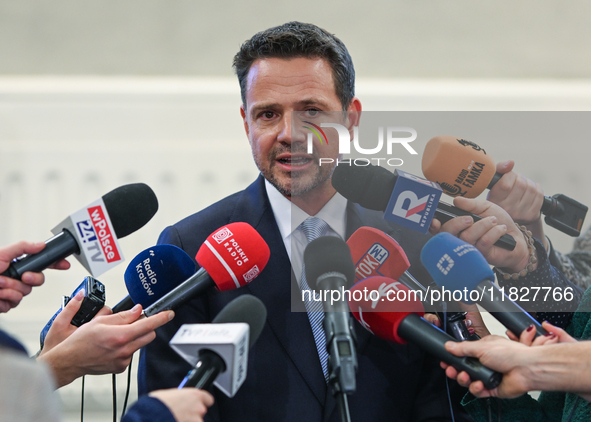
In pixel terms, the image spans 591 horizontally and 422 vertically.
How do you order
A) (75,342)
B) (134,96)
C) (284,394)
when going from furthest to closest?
(134,96)
(284,394)
(75,342)

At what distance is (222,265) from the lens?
118 centimetres

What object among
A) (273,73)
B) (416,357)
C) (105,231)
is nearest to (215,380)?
(105,231)

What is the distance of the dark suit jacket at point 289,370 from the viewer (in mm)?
1331

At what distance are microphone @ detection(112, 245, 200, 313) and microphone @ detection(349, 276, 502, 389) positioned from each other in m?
0.42

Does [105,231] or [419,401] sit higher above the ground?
[105,231]

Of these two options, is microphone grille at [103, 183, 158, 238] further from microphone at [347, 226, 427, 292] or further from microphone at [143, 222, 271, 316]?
microphone at [347, 226, 427, 292]

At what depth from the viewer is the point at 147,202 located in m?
1.36

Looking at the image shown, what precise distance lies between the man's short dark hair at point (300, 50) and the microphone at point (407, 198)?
17.6 inches

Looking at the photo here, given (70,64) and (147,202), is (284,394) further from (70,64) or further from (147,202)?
(70,64)

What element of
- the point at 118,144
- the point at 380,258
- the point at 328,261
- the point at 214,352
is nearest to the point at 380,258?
the point at 380,258

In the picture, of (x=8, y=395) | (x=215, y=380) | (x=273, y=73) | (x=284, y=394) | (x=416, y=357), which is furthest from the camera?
(x=273, y=73)

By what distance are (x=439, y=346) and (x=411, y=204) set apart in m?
0.37

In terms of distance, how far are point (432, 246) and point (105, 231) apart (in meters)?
0.76

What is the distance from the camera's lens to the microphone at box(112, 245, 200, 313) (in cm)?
121
